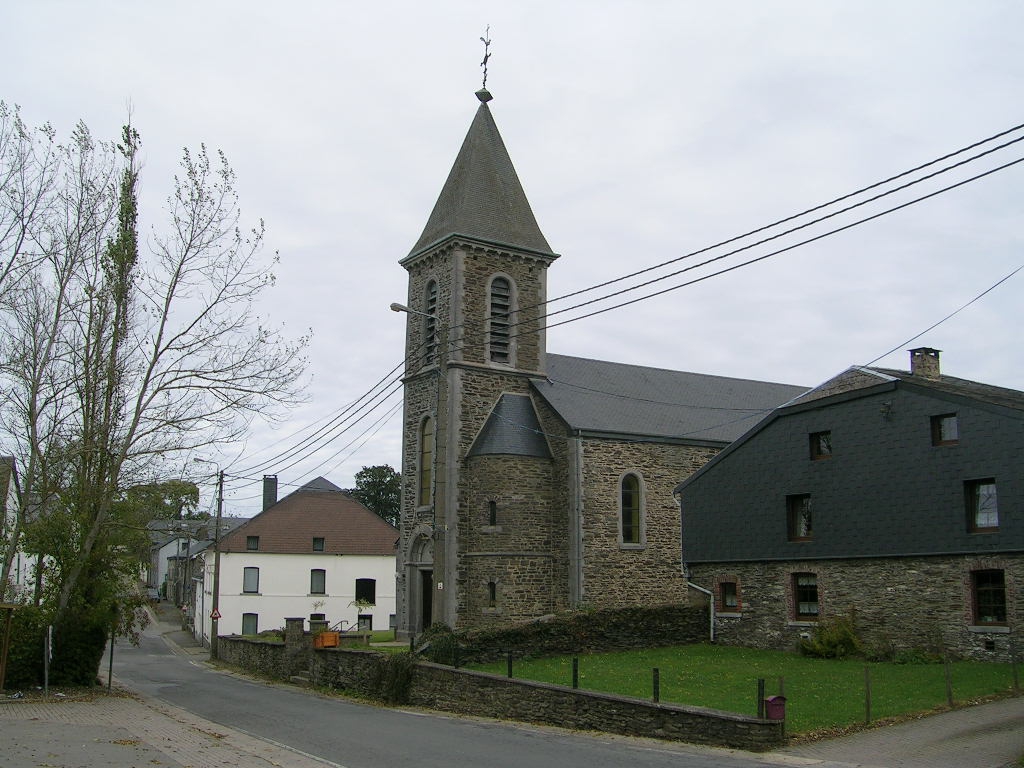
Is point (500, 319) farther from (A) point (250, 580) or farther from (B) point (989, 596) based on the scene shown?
(A) point (250, 580)

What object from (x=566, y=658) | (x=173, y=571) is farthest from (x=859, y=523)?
(x=173, y=571)

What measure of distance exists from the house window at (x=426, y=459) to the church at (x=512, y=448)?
6 centimetres

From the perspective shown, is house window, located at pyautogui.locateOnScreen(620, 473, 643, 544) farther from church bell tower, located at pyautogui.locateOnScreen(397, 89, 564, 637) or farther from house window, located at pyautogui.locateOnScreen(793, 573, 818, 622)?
house window, located at pyautogui.locateOnScreen(793, 573, 818, 622)

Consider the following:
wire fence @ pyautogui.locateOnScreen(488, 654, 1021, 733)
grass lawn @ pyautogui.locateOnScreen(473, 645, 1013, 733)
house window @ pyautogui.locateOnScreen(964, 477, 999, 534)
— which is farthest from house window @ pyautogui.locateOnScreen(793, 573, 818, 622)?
house window @ pyautogui.locateOnScreen(964, 477, 999, 534)

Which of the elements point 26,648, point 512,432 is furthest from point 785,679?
point 26,648

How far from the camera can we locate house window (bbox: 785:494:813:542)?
2589 centimetres

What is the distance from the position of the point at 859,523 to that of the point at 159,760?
57.4 feet

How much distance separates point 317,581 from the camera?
5256 centimetres

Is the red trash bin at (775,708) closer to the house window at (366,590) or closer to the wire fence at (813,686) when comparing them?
the wire fence at (813,686)

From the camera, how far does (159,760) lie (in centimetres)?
1357

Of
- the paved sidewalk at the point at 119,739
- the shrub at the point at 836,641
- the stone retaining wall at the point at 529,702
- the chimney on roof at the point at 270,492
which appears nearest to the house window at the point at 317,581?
the chimney on roof at the point at 270,492

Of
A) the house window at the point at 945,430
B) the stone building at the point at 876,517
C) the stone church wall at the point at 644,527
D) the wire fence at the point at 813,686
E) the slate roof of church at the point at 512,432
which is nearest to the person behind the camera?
the wire fence at the point at 813,686

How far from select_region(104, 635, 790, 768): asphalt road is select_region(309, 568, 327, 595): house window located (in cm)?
2557

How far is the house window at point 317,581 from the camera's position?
5234 centimetres
